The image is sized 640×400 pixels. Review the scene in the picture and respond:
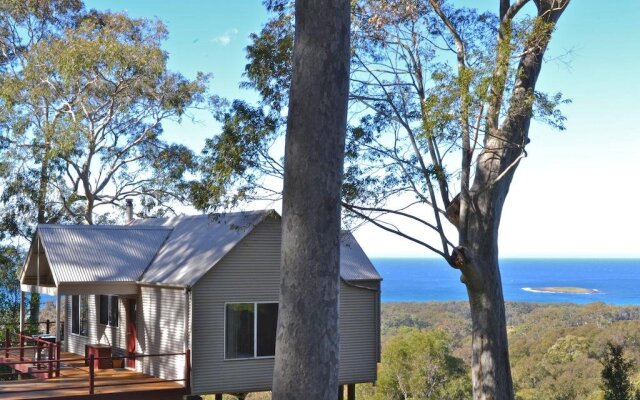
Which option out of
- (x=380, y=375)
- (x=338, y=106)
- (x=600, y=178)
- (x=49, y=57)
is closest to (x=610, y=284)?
(x=600, y=178)

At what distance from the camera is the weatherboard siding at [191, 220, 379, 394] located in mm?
16297

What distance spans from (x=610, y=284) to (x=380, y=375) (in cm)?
11046

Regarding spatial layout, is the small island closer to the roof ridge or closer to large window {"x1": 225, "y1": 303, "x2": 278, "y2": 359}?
the roof ridge

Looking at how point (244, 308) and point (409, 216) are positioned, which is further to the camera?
point (244, 308)

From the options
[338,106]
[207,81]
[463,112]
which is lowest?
[338,106]

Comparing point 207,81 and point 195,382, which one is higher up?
point 207,81

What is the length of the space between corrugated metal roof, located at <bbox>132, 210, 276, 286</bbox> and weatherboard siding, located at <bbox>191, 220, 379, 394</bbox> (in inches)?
7.9

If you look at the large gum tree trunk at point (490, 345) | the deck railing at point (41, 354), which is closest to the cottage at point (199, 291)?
the deck railing at point (41, 354)

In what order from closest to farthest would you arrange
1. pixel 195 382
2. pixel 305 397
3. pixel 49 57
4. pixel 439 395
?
pixel 305 397, pixel 195 382, pixel 49 57, pixel 439 395

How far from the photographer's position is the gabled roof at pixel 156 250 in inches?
670

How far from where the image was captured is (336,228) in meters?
6.64

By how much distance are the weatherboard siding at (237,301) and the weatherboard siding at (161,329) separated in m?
0.43

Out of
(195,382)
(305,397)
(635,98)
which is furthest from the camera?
(635,98)

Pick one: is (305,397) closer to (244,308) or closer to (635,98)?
(244,308)
